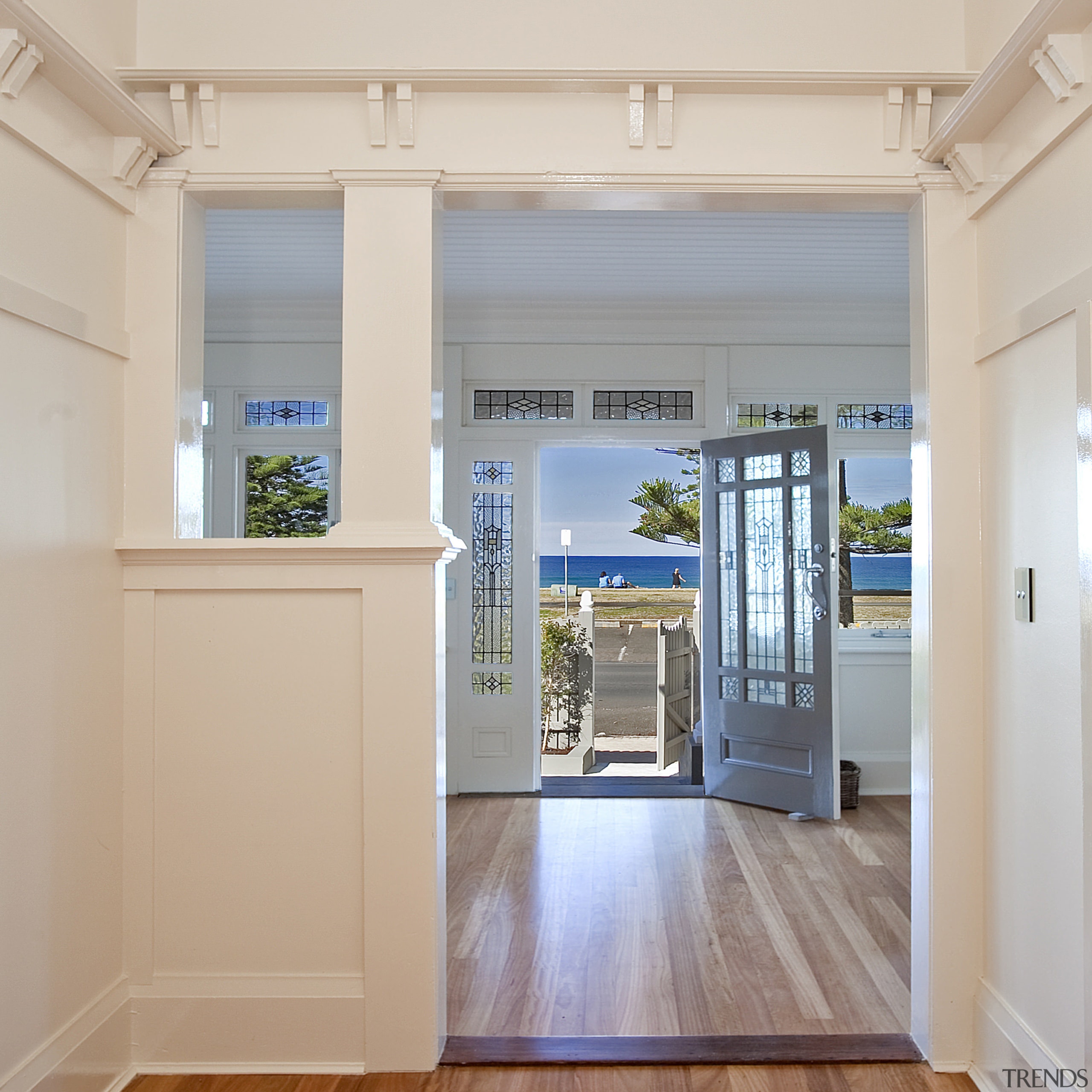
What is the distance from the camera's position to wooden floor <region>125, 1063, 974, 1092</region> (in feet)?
7.30

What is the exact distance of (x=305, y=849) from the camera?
235 cm

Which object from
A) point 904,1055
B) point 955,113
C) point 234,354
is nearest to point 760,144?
point 955,113

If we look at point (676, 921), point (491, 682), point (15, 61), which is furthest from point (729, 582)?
point (15, 61)

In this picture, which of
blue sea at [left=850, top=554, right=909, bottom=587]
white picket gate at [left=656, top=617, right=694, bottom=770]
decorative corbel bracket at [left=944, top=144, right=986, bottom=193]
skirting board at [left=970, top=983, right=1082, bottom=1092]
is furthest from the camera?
white picket gate at [left=656, top=617, right=694, bottom=770]

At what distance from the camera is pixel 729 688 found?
540cm

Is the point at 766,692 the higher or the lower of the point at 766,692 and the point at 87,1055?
the higher

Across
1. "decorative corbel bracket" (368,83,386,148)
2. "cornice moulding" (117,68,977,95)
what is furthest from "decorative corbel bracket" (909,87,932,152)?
"decorative corbel bracket" (368,83,386,148)

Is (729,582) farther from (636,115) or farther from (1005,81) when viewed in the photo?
(1005,81)

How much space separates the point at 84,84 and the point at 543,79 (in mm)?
1107

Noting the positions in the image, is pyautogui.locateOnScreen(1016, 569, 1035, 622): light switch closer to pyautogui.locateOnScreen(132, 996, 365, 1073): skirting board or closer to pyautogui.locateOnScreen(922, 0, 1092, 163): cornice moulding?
pyautogui.locateOnScreen(922, 0, 1092, 163): cornice moulding

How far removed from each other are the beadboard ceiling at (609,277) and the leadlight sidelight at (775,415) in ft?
1.28

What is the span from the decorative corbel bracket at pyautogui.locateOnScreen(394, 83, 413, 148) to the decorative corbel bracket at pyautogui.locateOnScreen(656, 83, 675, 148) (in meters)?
0.66

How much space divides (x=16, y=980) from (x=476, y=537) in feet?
12.7

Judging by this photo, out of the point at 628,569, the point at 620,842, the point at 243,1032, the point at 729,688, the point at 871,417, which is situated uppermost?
the point at 871,417
